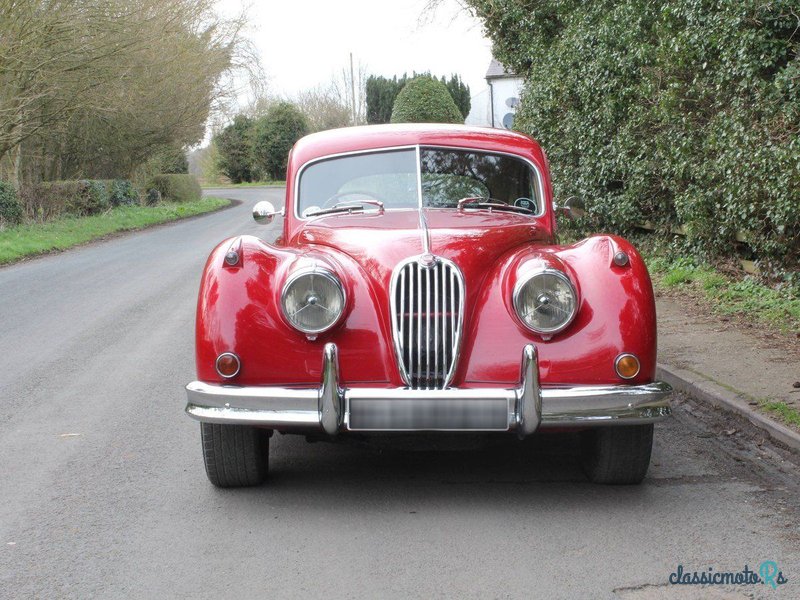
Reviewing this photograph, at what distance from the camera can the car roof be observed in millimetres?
5781

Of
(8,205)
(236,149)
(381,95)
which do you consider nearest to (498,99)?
(8,205)

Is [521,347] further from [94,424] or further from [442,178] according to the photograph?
[94,424]

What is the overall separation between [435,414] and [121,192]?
105 feet

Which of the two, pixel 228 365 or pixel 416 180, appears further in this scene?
pixel 416 180

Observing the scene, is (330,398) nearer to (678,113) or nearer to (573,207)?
(573,207)

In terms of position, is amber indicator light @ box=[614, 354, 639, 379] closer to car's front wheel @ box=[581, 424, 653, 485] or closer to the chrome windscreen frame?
car's front wheel @ box=[581, 424, 653, 485]

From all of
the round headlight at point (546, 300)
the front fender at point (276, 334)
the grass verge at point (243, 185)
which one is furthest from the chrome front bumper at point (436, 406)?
the grass verge at point (243, 185)

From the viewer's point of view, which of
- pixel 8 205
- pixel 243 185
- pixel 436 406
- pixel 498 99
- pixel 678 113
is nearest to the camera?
pixel 436 406

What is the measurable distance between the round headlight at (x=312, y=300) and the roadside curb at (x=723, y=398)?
8.15ft

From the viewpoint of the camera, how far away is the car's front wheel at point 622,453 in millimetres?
4328

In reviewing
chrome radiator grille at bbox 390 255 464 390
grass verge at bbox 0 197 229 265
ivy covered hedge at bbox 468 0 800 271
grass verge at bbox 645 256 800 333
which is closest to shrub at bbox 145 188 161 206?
grass verge at bbox 0 197 229 265

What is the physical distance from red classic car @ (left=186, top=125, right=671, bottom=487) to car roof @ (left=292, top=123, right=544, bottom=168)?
4.10 feet

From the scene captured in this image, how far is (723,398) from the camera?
5.64 m

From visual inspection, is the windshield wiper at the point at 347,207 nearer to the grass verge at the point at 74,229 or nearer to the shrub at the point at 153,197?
the grass verge at the point at 74,229
